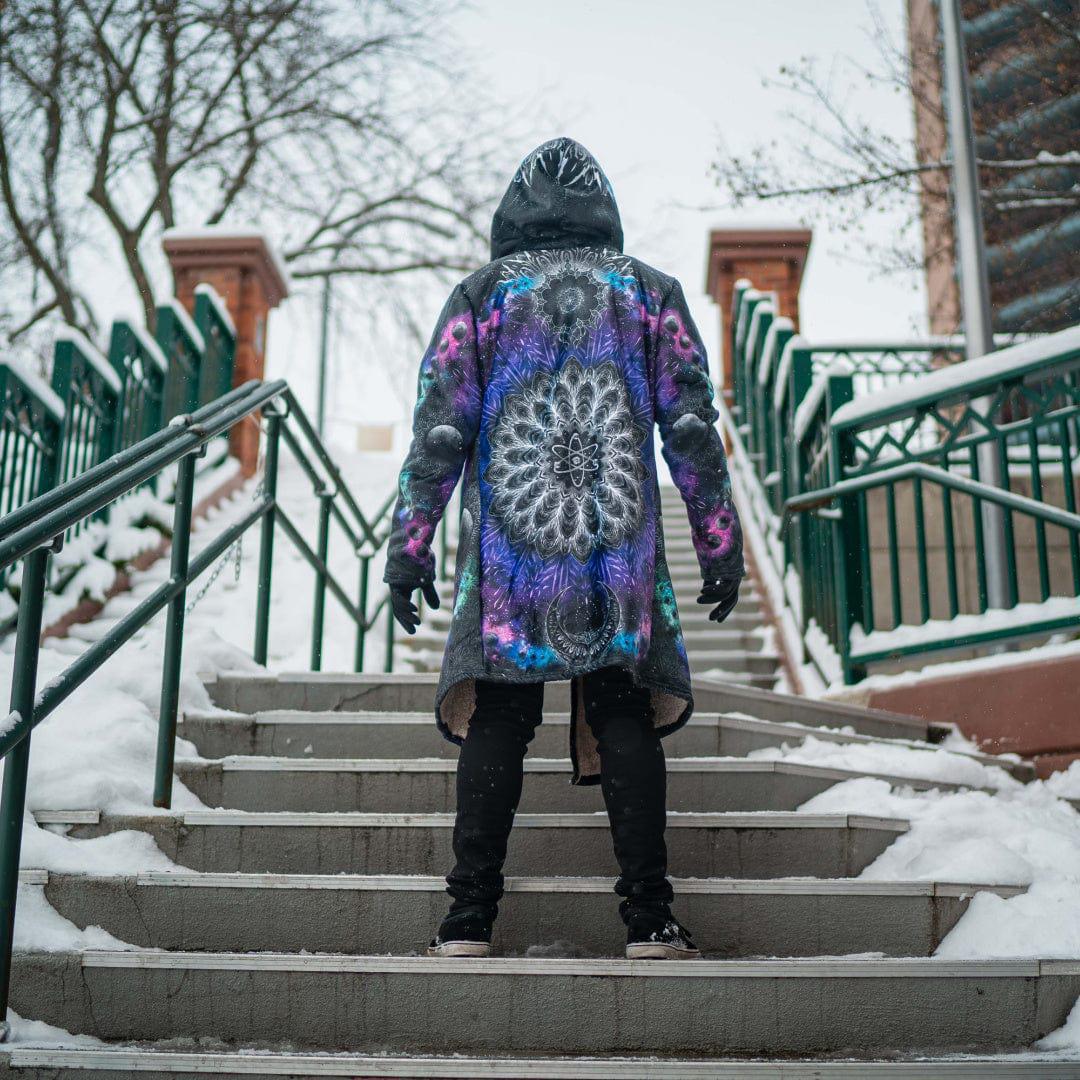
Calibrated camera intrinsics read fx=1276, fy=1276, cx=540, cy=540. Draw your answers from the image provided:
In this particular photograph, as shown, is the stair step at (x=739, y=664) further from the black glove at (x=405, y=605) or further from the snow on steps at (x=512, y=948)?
the black glove at (x=405, y=605)

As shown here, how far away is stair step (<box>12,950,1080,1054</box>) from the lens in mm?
2309

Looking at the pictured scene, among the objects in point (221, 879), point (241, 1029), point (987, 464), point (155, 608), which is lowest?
point (241, 1029)

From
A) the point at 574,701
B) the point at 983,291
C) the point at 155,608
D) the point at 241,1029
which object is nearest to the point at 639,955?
the point at 574,701

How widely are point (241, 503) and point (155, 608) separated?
5801 millimetres

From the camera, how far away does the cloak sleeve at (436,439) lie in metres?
2.61

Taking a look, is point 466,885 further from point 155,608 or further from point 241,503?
point 241,503

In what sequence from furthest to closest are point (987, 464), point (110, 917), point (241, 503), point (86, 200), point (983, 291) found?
point (86, 200) < point (241, 503) < point (983, 291) < point (987, 464) < point (110, 917)

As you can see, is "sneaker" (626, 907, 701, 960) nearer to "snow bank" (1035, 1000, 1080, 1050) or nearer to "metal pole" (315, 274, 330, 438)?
"snow bank" (1035, 1000, 1080, 1050)

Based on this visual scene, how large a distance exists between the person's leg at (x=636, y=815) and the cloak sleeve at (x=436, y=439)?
45 cm

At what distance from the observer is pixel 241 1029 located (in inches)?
93.7

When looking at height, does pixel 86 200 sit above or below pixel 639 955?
above

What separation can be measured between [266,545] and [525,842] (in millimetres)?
1891

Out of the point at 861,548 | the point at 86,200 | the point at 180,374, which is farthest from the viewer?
the point at 86,200

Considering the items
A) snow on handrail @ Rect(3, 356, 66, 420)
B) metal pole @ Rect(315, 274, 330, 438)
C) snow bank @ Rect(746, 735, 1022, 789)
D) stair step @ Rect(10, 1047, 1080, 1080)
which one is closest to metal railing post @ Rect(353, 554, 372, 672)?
snow on handrail @ Rect(3, 356, 66, 420)
